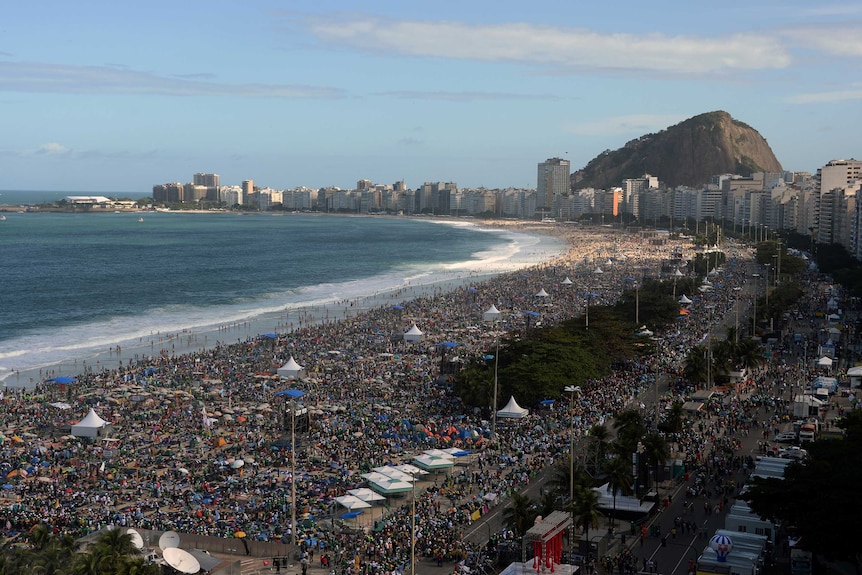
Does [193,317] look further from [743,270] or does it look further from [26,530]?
[743,270]

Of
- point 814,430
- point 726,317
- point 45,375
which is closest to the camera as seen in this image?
point 814,430

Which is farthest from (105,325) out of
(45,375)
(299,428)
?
(299,428)

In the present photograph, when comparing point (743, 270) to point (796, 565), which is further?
point (743, 270)

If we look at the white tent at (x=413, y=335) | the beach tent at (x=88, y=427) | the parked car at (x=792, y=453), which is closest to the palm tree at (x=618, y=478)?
the parked car at (x=792, y=453)

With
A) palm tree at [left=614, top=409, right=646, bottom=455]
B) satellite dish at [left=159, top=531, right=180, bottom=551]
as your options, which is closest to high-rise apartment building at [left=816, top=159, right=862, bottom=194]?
palm tree at [left=614, top=409, right=646, bottom=455]

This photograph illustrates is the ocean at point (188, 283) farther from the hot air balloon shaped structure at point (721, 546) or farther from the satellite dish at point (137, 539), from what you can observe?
the hot air balloon shaped structure at point (721, 546)

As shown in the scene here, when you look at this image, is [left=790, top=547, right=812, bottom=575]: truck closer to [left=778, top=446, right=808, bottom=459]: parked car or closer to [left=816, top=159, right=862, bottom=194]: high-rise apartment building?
[left=778, top=446, right=808, bottom=459]: parked car
